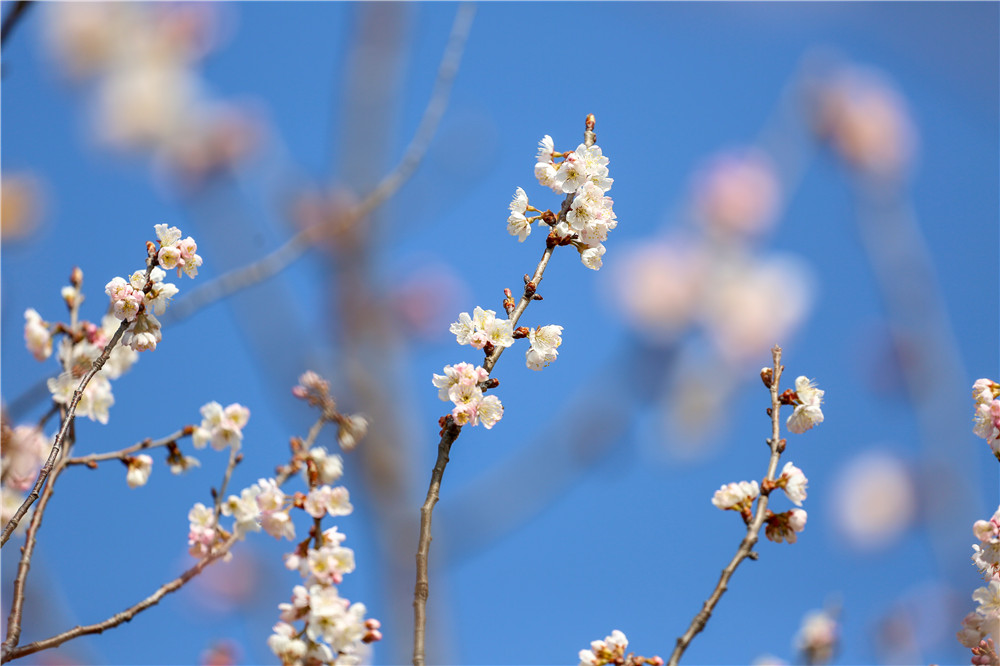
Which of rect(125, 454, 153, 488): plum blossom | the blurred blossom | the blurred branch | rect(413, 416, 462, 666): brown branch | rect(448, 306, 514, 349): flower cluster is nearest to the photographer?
rect(413, 416, 462, 666): brown branch

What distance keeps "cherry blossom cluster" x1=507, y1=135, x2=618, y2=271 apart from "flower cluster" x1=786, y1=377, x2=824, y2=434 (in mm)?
662

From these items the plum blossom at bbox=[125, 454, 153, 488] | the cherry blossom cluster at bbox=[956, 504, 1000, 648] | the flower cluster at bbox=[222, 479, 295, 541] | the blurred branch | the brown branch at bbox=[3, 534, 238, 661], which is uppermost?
the blurred branch

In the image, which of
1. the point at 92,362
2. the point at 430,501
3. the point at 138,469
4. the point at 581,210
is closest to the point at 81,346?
the point at 92,362

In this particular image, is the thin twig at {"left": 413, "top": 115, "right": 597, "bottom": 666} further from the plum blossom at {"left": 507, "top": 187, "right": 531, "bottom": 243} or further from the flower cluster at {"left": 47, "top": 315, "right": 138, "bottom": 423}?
the flower cluster at {"left": 47, "top": 315, "right": 138, "bottom": 423}

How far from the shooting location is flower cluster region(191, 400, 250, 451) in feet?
8.20

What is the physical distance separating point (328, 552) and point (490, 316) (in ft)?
2.34

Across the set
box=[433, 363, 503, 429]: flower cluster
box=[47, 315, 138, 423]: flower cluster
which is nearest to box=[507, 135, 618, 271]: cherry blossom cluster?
box=[433, 363, 503, 429]: flower cluster

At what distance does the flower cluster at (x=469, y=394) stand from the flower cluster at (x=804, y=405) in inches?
33.4

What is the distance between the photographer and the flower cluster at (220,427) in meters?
2.50

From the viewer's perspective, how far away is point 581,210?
2016mm

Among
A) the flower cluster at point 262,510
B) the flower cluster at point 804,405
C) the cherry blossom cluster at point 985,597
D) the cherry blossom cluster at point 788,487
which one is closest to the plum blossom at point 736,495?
the cherry blossom cluster at point 788,487

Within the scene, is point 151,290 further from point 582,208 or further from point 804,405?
point 804,405

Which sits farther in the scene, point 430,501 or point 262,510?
point 262,510

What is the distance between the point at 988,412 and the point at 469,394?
1.41 m
